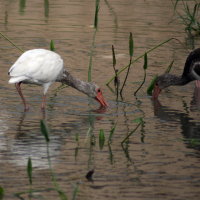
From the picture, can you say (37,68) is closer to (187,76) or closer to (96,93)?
(96,93)

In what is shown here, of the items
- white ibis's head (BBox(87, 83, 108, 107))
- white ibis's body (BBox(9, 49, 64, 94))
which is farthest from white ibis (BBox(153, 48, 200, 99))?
white ibis's body (BBox(9, 49, 64, 94))

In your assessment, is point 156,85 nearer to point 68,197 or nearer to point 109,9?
point 68,197

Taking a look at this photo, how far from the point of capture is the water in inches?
316

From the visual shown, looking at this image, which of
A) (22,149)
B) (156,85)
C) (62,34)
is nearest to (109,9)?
(62,34)

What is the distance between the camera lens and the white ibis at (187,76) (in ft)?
43.8

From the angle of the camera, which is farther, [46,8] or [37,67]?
[46,8]

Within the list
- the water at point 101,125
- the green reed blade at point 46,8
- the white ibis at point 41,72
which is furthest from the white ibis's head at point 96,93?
the green reed blade at point 46,8

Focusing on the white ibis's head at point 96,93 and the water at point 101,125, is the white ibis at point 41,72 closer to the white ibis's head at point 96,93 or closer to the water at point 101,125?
the white ibis's head at point 96,93

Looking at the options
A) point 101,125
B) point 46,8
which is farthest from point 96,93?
point 46,8

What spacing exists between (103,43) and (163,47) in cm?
118

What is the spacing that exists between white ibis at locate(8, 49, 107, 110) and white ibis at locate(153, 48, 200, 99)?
1.35 m

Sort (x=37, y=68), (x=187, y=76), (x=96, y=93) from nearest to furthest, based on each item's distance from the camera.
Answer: (x=37, y=68), (x=96, y=93), (x=187, y=76)

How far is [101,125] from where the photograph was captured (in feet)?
34.9

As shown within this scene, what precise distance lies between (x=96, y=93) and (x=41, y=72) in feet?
3.38
